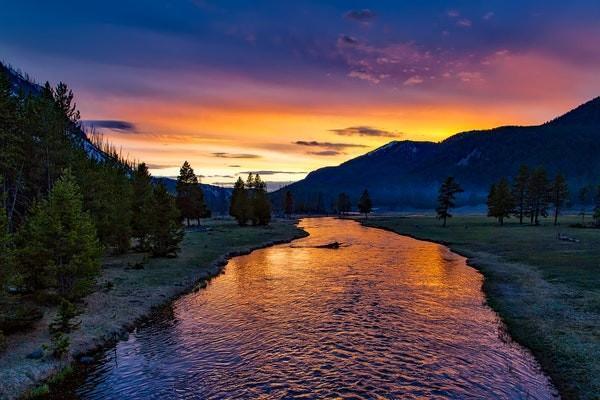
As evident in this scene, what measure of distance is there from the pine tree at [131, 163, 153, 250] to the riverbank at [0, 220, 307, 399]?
5.24m

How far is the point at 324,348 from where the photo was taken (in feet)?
78.7

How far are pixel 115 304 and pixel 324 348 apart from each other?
1825 centimetres

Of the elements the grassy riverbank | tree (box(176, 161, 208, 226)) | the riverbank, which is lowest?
the riverbank

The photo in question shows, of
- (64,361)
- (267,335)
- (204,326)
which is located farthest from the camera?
(204,326)

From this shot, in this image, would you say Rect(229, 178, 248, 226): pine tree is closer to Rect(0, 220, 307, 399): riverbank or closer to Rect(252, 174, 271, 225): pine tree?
Rect(252, 174, 271, 225): pine tree

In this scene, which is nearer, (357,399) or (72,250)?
(357,399)

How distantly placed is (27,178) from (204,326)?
29.2 m

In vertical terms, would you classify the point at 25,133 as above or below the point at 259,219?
above

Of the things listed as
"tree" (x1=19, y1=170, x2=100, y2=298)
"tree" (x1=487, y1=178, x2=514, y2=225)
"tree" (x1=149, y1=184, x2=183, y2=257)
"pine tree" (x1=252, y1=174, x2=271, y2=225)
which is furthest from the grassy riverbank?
"pine tree" (x1=252, y1=174, x2=271, y2=225)

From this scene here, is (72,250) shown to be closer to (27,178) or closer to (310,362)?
(310,362)

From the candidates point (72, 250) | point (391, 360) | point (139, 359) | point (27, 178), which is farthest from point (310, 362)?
point (27, 178)

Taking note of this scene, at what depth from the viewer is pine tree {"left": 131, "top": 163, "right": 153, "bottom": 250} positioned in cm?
5775

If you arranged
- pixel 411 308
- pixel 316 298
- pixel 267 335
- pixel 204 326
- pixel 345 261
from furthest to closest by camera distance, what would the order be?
pixel 345 261 → pixel 316 298 → pixel 411 308 → pixel 204 326 → pixel 267 335

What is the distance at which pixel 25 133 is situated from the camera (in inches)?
1576
